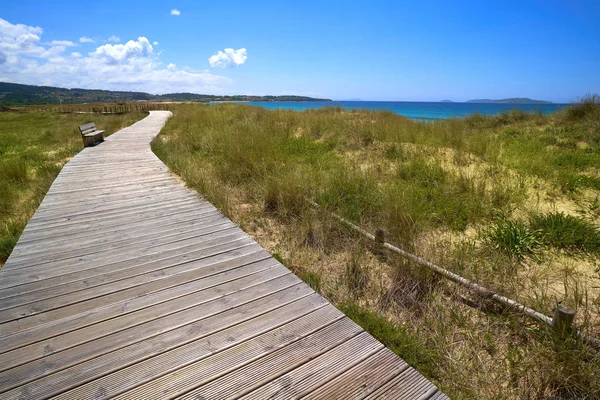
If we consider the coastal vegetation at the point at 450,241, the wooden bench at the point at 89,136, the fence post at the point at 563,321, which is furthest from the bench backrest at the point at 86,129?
the fence post at the point at 563,321

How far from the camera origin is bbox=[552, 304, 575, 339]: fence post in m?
1.91

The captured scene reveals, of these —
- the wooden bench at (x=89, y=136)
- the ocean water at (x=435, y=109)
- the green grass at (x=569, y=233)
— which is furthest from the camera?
the ocean water at (x=435, y=109)

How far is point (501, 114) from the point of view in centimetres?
1271

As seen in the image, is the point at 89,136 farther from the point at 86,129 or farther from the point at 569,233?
the point at 569,233

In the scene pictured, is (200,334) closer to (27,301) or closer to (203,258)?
(203,258)

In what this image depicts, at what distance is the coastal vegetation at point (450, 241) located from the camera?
202cm

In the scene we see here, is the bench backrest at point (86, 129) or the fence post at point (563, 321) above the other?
the bench backrest at point (86, 129)

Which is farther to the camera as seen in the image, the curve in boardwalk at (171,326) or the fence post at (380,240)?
the fence post at (380,240)

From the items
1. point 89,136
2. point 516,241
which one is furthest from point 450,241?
point 89,136

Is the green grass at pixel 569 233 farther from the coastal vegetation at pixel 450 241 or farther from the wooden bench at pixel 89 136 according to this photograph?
the wooden bench at pixel 89 136

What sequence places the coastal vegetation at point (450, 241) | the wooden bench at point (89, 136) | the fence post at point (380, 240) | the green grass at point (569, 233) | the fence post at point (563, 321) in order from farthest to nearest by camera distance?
1. the wooden bench at point (89, 136)
2. the green grass at point (569, 233)
3. the fence post at point (380, 240)
4. the coastal vegetation at point (450, 241)
5. the fence post at point (563, 321)

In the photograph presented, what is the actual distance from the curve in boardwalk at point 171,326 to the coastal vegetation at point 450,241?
518mm

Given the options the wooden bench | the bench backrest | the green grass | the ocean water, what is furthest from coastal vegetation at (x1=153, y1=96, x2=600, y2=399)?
the ocean water

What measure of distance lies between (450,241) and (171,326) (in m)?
3.08
